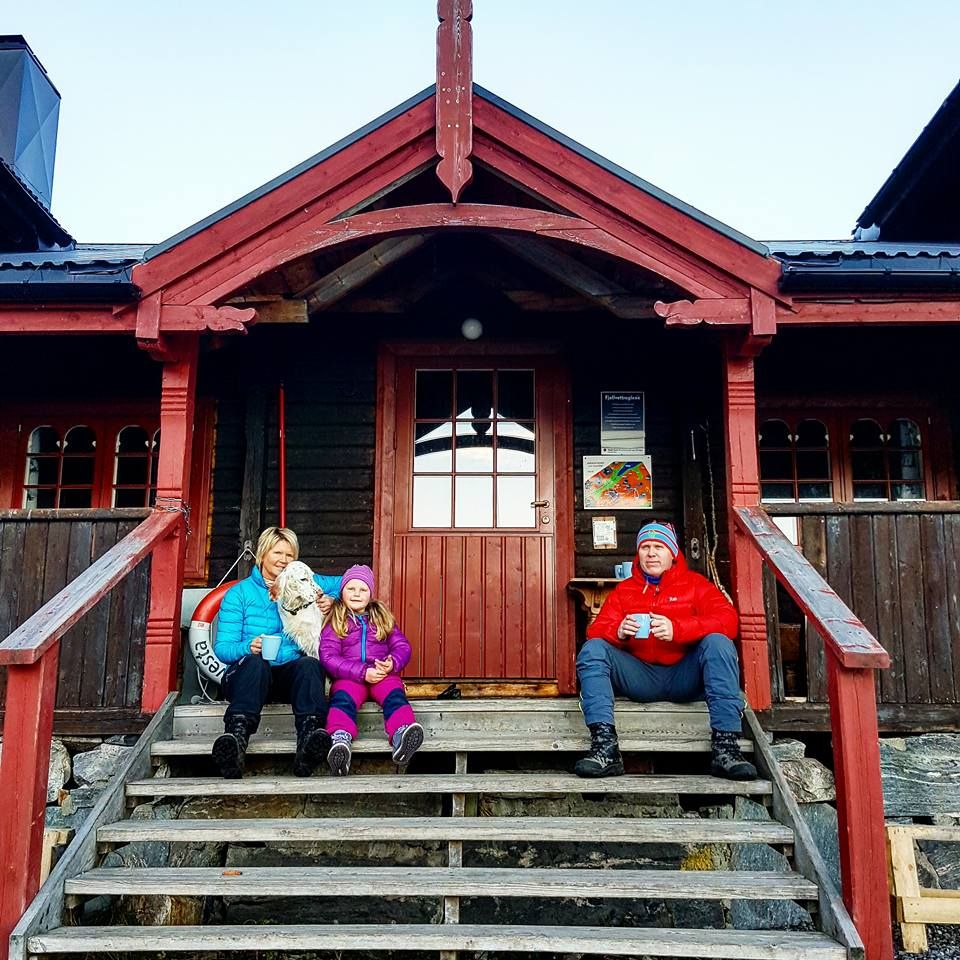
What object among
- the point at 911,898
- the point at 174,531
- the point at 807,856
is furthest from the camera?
the point at 174,531

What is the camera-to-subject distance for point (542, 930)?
10.0 feet

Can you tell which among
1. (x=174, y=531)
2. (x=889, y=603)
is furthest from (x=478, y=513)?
(x=889, y=603)

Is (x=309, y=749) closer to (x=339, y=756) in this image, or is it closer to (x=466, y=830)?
(x=339, y=756)

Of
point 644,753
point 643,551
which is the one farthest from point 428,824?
point 643,551

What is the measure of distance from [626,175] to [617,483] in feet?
7.26

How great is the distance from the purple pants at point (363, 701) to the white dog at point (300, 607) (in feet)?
0.75

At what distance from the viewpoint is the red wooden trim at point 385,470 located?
5852 millimetres

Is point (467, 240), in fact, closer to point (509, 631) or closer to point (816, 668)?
point (509, 631)

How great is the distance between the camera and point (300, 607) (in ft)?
13.8

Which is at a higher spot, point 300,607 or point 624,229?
point 624,229

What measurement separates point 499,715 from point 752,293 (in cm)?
251

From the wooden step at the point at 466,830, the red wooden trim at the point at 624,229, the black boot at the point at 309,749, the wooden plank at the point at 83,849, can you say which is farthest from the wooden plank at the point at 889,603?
the wooden plank at the point at 83,849

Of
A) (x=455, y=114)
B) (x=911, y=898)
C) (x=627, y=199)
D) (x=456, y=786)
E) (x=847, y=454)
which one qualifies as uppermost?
(x=455, y=114)

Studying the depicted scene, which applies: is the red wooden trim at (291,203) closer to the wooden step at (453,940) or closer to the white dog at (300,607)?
the white dog at (300,607)
